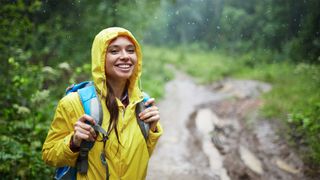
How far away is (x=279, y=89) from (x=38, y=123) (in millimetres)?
8316

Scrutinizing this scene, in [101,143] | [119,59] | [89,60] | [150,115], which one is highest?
[119,59]

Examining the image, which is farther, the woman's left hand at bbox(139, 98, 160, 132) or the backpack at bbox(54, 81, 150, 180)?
the woman's left hand at bbox(139, 98, 160, 132)

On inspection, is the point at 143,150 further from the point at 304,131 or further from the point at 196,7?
the point at 196,7

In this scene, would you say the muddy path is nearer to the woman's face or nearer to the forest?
the forest

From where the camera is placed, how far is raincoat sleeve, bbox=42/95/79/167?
7.63 ft

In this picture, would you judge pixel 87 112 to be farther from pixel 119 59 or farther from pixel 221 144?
pixel 221 144

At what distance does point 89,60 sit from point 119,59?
9977 millimetres

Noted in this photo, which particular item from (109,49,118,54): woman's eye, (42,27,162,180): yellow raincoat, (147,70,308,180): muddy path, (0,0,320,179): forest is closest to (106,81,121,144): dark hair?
(42,27,162,180): yellow raincoat

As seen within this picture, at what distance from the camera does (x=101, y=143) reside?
2.35m

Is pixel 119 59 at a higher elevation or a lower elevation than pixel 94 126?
higher

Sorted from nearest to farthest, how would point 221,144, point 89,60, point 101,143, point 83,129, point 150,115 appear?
point 83,129, point 101,143, point 150,115, point 221,144, point 89,60

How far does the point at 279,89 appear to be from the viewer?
1125 centimetres

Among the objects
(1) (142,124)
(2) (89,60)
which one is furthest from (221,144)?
(2) (89,60)

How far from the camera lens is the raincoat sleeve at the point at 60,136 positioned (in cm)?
233
